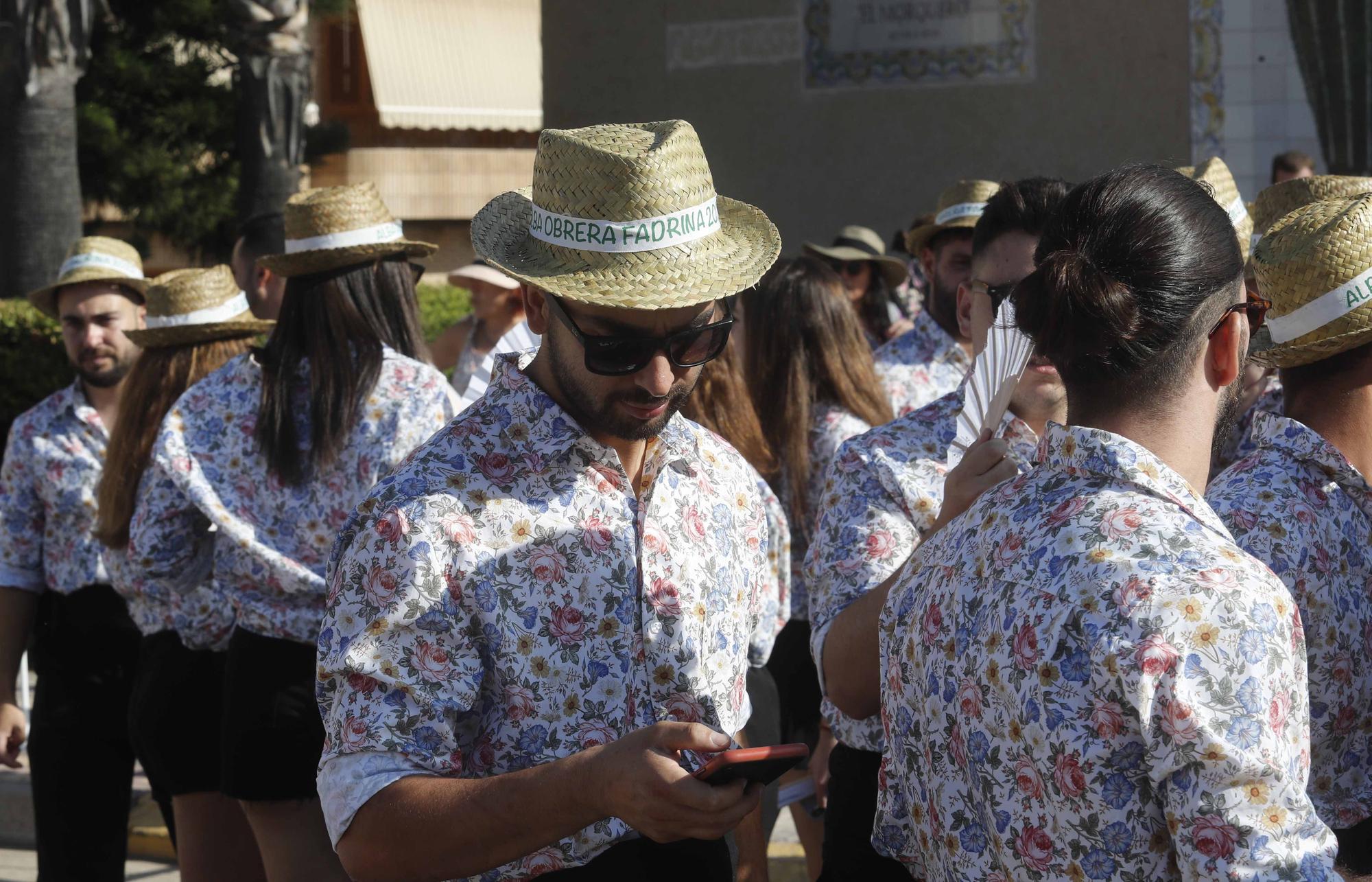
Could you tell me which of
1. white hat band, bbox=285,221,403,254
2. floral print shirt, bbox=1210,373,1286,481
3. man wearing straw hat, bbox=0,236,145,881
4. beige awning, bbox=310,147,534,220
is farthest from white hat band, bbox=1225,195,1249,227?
beige awning, bbox=310,147,534,220

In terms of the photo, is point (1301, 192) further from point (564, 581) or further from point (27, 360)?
point (27, 360)

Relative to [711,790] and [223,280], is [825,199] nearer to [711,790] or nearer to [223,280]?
[223,280]

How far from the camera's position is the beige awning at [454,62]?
17609 mm

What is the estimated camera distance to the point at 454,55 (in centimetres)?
1842

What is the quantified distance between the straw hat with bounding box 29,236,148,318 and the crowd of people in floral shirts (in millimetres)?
1787

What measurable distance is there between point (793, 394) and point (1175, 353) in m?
2.80

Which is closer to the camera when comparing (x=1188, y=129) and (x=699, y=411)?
(x=699, y=411)

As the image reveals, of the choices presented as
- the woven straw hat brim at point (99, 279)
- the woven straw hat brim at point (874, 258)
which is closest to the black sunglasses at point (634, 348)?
A: the woven straw hat brim at point (99, 279)

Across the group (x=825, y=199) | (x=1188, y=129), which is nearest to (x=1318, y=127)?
(x=1188, y=129)

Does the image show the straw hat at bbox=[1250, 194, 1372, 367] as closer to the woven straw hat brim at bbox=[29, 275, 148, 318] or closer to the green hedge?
the woven straw hat brim at bbox=[29, 275, 148, 318]

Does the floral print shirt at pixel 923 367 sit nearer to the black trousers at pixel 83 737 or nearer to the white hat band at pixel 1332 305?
the white hat band at pixel 1332 305

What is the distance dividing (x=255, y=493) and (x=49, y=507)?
149 cm

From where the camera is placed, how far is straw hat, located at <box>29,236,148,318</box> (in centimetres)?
524

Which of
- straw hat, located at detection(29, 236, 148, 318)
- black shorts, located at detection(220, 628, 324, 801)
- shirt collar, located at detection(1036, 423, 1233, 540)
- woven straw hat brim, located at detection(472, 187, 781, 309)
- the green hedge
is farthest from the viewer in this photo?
the green hedge
